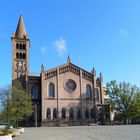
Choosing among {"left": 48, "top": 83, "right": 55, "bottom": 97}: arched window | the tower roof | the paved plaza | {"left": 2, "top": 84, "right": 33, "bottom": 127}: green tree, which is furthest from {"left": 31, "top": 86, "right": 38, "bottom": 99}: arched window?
the paved plaza

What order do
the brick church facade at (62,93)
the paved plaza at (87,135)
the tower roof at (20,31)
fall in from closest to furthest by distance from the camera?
1. the paved plaza at (87,135)
2. the brick church facade at (62,93)
3. the tower roof at (20,31)

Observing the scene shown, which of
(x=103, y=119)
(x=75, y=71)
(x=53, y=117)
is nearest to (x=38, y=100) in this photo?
(x=53, y=117)

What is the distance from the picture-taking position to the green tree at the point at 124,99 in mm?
63062

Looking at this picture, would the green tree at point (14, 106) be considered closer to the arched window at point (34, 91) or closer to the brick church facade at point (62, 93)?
the brick church facade at point (62, 93)

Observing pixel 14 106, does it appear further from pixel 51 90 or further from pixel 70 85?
pixel 70 85

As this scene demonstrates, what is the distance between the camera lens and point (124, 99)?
63656mm

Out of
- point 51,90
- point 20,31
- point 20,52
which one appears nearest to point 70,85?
point 51,90

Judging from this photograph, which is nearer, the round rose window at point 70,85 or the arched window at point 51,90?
the arched window at point 51,90

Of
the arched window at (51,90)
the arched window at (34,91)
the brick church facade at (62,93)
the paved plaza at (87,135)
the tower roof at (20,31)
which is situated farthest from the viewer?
the tower roof at (20,31)

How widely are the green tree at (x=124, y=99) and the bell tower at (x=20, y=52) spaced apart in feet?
73.4

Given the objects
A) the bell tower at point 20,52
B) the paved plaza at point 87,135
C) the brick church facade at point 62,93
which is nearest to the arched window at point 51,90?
the brick church facade at point 62,93

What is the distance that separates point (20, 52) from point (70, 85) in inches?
642

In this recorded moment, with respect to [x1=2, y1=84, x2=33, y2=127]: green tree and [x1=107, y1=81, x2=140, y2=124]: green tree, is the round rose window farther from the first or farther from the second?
[x1=2, y1=84, x2=33, y2=127]: green tree

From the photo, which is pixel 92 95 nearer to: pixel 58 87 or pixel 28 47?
pixel 58 87
